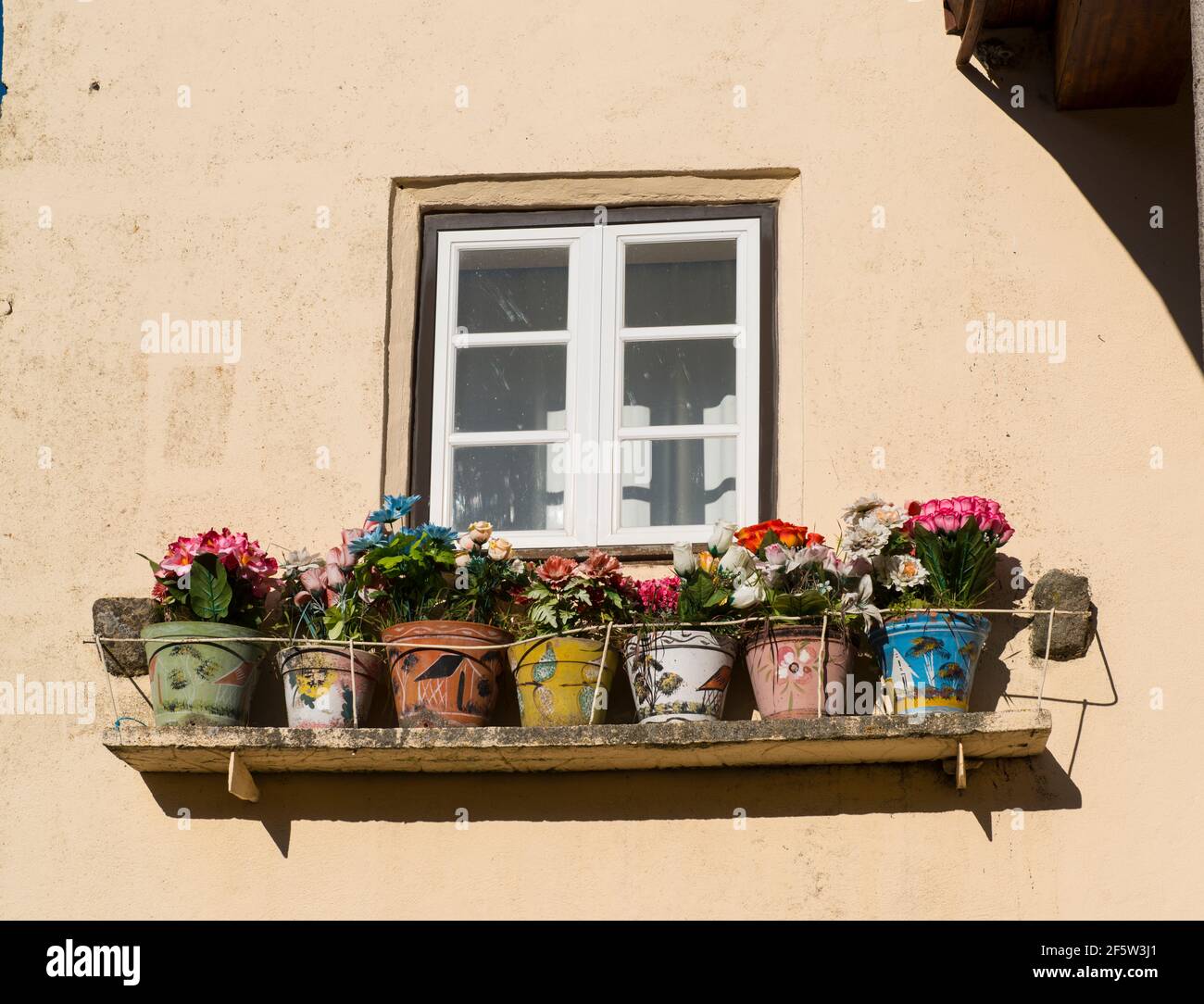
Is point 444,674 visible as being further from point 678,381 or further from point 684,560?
point 678,381

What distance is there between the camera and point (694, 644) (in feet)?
16.6

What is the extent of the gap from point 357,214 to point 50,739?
71.9 inches

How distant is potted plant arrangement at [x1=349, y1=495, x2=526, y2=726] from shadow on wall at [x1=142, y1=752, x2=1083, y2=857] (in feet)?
0.93

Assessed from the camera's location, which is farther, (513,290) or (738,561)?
(513,290)

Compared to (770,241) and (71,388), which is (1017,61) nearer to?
(770,241)

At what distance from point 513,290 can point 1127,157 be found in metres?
1.92

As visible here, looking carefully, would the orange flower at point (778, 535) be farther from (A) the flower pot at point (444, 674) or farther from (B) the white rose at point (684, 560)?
(A) the flower pot at point (444, 674)

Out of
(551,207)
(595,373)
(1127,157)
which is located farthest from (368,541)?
(1127,157)

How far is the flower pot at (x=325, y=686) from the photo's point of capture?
519 centimetres

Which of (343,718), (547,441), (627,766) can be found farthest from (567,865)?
(547,441)

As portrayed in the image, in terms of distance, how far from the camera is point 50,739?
5.50 meters

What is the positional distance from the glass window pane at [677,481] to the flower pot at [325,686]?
3.19ft

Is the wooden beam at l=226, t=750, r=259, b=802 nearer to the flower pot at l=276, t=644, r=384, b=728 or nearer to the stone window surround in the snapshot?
the flower pot at l=276, t=644, r=384, b=728
